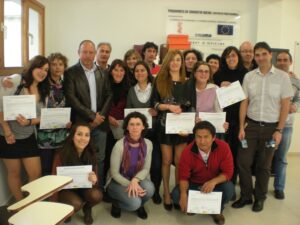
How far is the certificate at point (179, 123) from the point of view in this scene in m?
2.64

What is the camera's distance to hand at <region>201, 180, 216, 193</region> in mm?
2383

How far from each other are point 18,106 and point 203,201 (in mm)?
1695

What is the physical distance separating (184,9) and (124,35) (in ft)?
3.62

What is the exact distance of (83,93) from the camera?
278 centimetres

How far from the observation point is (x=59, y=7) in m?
4.72

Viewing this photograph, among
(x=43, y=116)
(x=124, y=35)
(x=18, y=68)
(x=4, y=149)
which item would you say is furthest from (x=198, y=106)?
(x=124, y=35)

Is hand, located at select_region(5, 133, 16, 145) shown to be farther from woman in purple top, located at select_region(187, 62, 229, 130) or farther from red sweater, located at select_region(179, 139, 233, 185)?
woman in purple top, located at select_region(187, 62, 229, 130)

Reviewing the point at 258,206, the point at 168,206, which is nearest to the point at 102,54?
the point at 168,206

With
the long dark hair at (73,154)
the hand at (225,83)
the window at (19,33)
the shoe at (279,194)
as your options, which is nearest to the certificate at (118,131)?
the long dark hair at (73,154)

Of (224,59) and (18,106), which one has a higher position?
(224,59)

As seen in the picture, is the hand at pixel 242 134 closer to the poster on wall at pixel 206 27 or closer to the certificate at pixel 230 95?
the certificate at pixel 230 95

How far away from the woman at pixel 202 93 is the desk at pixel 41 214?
1481 mm

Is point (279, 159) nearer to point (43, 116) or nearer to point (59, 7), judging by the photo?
point (43, 116)

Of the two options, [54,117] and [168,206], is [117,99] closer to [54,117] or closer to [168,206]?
[54,117]
